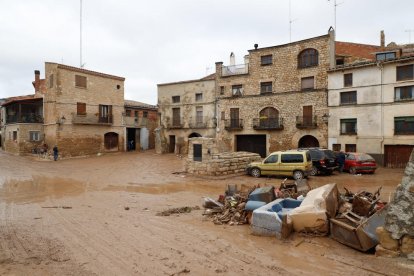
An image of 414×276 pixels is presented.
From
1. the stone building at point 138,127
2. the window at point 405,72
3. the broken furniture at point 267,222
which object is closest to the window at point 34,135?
the stone building at point 138,127

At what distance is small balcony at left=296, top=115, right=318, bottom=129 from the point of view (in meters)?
26.3

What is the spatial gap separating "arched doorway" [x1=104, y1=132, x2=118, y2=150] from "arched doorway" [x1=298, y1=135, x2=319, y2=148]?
2267cm

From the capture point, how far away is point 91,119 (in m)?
32.7

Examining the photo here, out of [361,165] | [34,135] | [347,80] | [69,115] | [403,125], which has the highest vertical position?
[347,80]

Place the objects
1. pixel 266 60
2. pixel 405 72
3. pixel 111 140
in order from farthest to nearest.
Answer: pixel 111 140 → pixel 266 60 → pixel 405 72

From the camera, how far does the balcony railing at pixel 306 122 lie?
2630 cm

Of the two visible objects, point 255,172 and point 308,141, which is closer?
point 255,172

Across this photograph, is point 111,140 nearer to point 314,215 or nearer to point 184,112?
point 184,112

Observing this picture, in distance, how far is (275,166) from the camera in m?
17.3

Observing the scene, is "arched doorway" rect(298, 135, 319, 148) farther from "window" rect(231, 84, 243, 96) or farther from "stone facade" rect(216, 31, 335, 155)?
"window" rect(231, 84, 243, 96)

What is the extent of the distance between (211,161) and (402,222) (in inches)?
519

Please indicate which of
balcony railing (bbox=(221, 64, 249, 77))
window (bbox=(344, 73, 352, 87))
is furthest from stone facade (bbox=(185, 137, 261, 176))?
balcony railing (bbox=(221, 64, 249, 77))

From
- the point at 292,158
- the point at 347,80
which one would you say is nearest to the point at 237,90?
the point at 347,80

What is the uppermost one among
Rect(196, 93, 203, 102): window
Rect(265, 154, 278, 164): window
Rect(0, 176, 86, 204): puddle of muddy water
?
Rect(196, 93, 203, 102): window
